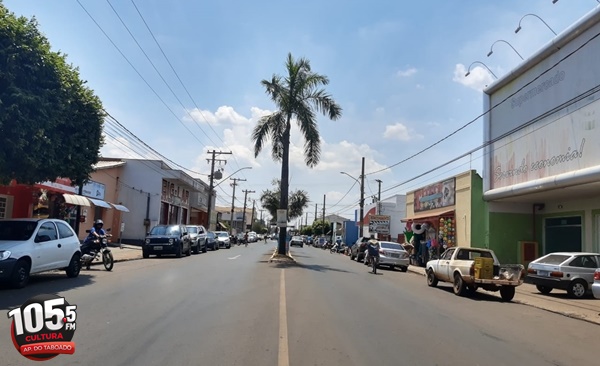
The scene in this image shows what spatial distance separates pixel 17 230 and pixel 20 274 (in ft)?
5.37

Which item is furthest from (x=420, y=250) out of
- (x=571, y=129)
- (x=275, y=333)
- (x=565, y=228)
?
(x=275, y=333)

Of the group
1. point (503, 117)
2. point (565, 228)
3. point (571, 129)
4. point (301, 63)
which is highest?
point (301, 63)

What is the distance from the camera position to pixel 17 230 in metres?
12.8

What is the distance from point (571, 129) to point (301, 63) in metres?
14.6

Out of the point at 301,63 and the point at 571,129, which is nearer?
the point at 571,129

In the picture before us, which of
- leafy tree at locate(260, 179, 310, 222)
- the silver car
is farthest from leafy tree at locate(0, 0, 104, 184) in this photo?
leafy tree at locate(260, 179, 310, 222)

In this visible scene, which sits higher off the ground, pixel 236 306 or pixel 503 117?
pixel 503 117

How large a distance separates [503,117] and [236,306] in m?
18.9

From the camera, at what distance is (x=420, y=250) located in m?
32.8

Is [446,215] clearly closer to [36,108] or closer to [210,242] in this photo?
[210,242]

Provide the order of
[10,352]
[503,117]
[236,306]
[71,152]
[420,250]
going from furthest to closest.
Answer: [420,250] < [503,117] < [71,152] < [236,306] < [10,352]

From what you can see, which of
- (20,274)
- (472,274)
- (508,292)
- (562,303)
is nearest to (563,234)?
(562,303)

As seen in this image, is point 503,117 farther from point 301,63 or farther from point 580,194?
point 301,63

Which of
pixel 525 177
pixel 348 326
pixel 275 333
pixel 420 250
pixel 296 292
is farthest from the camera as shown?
pixel 420 250
